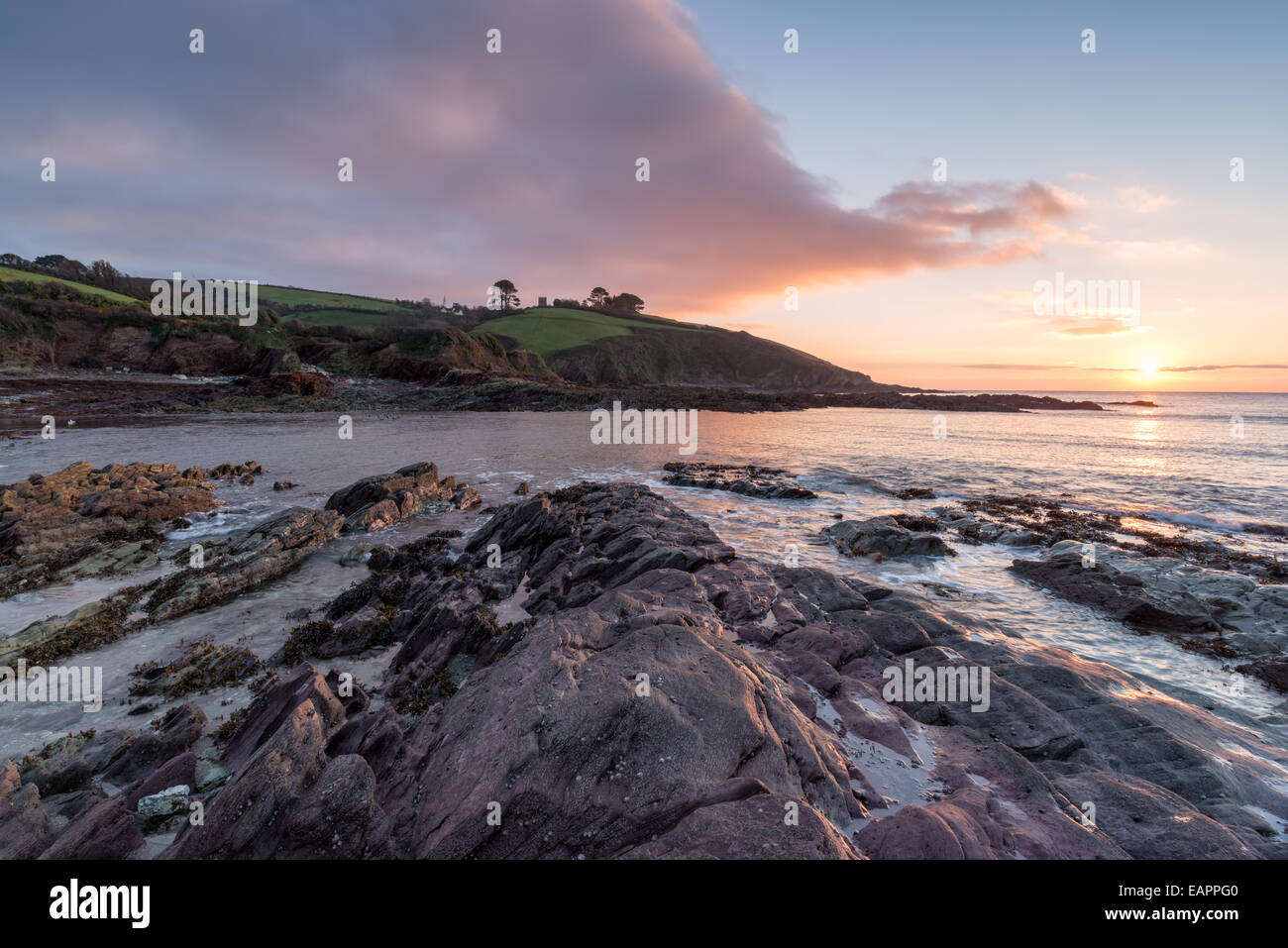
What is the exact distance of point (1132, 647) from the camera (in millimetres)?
11727

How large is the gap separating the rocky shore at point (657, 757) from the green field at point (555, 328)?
154192 mm

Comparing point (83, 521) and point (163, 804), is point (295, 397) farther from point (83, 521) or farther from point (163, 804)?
point (163, 804)

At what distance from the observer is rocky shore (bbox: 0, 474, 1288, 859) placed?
16.5ft

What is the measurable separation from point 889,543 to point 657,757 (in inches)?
642

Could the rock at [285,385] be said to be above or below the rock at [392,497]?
above

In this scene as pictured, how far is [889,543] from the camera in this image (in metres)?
18.7

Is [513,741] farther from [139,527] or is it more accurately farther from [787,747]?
[139,527]

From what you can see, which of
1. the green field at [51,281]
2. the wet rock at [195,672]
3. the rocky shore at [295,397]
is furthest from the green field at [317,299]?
the wet rock at [195,672]

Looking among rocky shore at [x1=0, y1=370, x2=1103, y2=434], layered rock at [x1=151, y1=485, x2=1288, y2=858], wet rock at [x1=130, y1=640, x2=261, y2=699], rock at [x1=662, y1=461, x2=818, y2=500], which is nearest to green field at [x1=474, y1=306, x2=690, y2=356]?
rocky shore at [x1=0, y1=370, x2=1103, y2=434]

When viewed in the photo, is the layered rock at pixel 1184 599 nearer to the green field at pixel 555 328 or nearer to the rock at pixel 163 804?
the rock at pixel 163 804

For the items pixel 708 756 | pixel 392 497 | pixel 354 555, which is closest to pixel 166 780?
pixel 708 756

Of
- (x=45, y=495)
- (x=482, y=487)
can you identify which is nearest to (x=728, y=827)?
(x=482, y=487)

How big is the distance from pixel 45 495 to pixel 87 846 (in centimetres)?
2429

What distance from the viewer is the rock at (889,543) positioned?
18.4 meters
